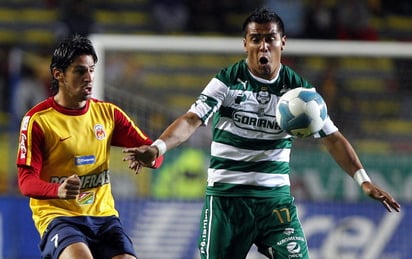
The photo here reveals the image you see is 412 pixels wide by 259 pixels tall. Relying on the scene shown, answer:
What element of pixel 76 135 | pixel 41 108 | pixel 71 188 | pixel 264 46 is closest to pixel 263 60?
pixel 264 46

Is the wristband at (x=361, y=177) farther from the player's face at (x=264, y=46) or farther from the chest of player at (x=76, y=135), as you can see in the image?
the chest of player at (x=76, y=135)

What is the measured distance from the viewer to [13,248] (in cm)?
1059

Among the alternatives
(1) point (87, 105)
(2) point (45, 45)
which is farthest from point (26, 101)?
(1) point (87, 105)

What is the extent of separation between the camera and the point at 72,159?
5797 mm

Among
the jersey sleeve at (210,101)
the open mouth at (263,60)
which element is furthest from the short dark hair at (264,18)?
the jersey sleeve at (210,101)

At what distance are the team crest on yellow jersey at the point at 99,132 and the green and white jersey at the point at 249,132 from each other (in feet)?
2.22

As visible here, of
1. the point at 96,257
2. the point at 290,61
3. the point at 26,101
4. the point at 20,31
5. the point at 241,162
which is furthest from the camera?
the point at 20,31

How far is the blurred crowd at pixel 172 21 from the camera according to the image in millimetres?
12430

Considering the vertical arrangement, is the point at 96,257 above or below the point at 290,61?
below

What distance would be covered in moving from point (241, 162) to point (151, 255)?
14.4 ft

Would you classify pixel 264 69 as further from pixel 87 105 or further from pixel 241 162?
pixel 87 105

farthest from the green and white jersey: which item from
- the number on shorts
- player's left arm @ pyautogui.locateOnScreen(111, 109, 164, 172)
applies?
player's left arm @ pyautogui.locateOnScreen(111, 109, 164, 172)

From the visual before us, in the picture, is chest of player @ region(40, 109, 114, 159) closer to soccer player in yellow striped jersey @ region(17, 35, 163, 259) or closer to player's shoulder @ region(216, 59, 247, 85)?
soccer player in yellow striped jersey @ region(17, 35, 163, 259)

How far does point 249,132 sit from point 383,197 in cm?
89
